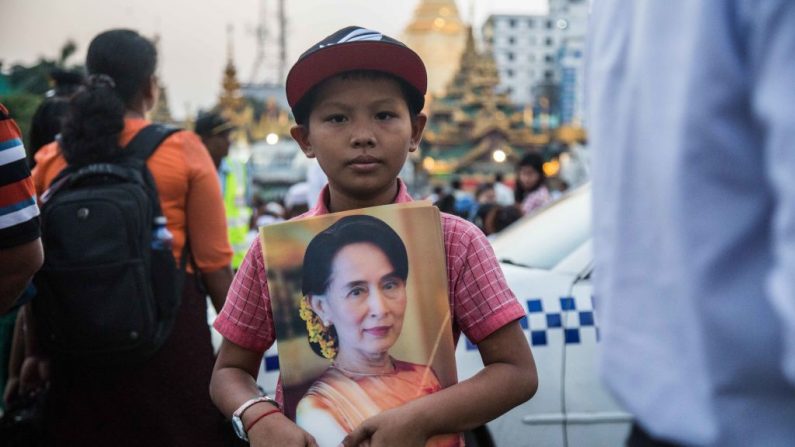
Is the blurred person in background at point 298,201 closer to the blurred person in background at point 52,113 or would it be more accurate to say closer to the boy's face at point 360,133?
the blurred person in background at point 52,113

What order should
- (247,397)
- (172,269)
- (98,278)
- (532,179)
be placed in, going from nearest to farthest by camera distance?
(247,397)
(98,278)
(172,269)
(532,179)

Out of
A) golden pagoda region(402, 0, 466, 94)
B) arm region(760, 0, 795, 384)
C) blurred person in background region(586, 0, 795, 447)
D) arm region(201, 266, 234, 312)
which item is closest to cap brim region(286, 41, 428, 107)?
blurred person in background region(586, 0, 795, 447)

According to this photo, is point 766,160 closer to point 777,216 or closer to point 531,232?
point 777,216

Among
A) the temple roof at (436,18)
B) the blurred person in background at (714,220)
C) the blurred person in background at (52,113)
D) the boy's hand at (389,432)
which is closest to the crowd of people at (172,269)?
the boy's hand at (389,432)

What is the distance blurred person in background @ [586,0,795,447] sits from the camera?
0.77 m

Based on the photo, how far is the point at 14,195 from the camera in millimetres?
2074

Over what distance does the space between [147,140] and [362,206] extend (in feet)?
4.00

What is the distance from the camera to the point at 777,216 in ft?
2.52

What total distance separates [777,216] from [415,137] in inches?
44.5

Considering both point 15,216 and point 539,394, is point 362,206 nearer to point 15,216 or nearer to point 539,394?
point 15,216

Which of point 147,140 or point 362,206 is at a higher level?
point 362,206

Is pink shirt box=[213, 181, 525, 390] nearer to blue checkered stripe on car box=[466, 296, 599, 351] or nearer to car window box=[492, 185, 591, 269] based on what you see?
blue checkered stripe on car box=[466, 296, 599, 351]

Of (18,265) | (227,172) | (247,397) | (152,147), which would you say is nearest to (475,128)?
(227,172)

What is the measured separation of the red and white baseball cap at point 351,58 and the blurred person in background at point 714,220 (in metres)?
0.79
